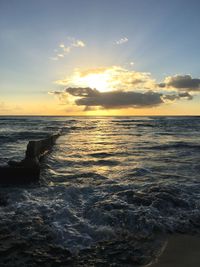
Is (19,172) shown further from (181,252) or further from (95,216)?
(181,252)

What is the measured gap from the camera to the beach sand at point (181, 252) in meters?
4.88

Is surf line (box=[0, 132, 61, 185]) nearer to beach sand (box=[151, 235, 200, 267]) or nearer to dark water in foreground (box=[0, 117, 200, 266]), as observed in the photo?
dark water in foreground (box=[0, 117, 200, 266])

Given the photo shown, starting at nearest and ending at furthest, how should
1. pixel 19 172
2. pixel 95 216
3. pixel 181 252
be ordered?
pixel 181 252
pixel 95 216
pixel 19 172

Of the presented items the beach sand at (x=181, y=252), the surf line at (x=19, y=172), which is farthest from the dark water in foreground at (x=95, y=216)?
the surf line at (x=19, y=172)

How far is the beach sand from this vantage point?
4.88m

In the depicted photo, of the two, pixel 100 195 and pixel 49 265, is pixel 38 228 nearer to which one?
pixel 49 265

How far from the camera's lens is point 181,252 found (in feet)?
17.5

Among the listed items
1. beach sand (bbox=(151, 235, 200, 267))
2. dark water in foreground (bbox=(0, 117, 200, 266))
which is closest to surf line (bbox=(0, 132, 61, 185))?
dark water in foreground (bbox=(0, 117, 200, 266))

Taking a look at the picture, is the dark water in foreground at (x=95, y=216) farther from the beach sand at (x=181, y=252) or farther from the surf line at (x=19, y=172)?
the surf line at (x=19, y=172)

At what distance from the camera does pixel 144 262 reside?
4.93 metres

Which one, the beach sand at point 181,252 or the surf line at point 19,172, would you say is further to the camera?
the surf line at point 19,172

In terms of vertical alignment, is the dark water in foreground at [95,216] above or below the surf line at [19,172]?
below

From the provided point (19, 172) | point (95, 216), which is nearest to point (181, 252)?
point (95, 216)

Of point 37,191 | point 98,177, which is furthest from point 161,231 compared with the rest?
point 98,177
